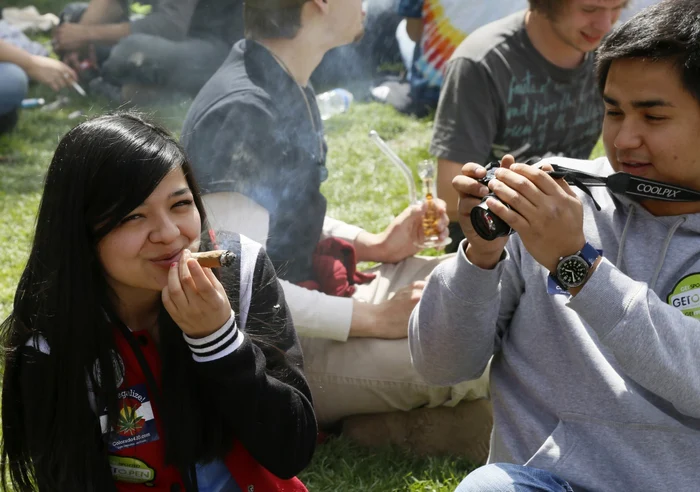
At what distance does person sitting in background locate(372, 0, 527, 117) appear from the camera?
4.64 metres

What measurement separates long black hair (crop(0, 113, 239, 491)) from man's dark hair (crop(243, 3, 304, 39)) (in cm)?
114

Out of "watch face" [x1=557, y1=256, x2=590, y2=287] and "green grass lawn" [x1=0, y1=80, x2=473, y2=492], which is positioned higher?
"watch face" [x1=557, y1=256, x2=590, y2=287]

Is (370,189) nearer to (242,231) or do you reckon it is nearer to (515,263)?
(242,231)

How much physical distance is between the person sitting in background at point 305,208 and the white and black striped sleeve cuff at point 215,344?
0.92m

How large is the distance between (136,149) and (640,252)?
1110 millimetres

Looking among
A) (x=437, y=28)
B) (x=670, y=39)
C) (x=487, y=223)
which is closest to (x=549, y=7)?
(x=437, y=28)

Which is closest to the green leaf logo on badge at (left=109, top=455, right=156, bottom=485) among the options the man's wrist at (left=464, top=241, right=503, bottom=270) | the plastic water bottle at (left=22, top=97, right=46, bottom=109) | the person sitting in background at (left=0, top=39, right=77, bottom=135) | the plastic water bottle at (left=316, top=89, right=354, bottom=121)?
the man's wrist at (left=464, top=241, right=503, bottom=270)

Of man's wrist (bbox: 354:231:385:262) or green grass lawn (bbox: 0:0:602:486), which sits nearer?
green grass lawn (bbox: 0:0:602:486)

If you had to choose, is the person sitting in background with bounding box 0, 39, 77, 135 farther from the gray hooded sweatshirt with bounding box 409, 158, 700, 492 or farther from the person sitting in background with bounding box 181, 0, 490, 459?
the gray hooded sweatshirt with bounding box 409, 158, 700, 492

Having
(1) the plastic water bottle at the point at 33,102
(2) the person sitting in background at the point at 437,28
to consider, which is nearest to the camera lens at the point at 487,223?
(2) the person sitting in background at the point at 437,28

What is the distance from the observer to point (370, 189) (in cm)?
488

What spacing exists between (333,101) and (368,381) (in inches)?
54.2

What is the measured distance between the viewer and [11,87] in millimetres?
6117

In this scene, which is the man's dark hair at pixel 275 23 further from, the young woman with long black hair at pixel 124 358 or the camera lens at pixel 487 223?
the camera lens at pixel 487 223
